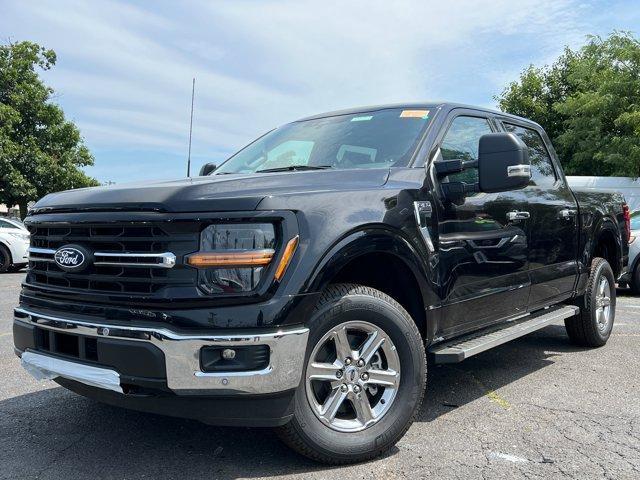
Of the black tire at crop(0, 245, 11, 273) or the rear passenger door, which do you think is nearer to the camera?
the rear passenger door

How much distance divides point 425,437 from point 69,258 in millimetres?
2094

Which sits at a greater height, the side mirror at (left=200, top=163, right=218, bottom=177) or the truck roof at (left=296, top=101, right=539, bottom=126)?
the truck roof at (left=296, top=101, right=539, bottom=126)

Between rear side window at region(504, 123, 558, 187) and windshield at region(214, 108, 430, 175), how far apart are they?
4.10 ft

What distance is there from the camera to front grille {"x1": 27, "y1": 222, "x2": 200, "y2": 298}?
103 inches

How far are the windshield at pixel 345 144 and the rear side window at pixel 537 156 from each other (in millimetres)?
1248

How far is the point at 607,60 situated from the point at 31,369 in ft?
87.2

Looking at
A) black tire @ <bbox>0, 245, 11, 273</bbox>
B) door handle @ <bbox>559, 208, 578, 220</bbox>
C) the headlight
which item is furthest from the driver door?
black tire @ <bbox>0, 245, 11, 273</bbox>

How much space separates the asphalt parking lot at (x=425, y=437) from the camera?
9.44ft

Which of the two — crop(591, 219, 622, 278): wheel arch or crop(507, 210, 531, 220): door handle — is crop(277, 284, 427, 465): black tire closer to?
crop(507, 210, 531, 220): door handle

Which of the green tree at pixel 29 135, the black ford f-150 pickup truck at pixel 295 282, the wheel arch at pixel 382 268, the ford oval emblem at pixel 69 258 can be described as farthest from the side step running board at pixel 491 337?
the green tree at pixel 29 135

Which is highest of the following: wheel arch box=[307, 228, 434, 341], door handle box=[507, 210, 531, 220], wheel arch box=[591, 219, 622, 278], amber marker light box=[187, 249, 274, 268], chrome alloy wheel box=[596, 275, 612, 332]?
door handle box=[507, 210, 531, 220]

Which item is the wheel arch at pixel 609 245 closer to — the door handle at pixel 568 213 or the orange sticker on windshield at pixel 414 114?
the door handle at pixel 568 213

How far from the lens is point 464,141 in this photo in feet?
13.2

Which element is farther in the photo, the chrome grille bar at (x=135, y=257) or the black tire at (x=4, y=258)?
the black tire at (x=4, y=258)
